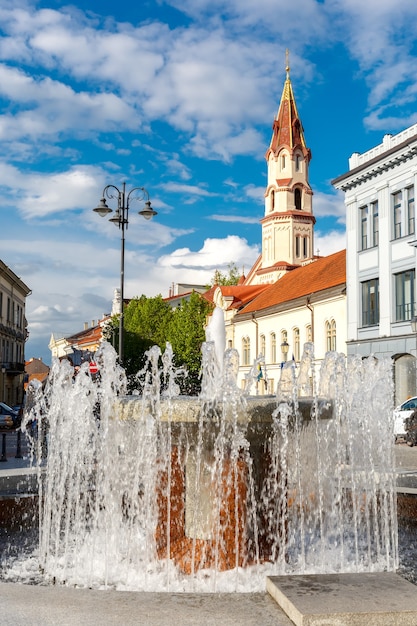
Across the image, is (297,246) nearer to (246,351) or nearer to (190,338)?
(246,351)

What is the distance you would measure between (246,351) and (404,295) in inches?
914

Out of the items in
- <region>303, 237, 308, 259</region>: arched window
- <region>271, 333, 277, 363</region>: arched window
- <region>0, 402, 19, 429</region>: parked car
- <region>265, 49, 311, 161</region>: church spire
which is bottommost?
<region>0, 402, 19, 429</region>: parked car

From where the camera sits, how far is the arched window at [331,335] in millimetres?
37438

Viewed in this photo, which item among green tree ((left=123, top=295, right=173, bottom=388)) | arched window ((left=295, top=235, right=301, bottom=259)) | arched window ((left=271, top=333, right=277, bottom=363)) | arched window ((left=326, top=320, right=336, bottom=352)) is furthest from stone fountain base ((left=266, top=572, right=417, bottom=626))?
arched window ((left=295, top=235, right=301, bottom=259))

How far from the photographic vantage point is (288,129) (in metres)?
71.9

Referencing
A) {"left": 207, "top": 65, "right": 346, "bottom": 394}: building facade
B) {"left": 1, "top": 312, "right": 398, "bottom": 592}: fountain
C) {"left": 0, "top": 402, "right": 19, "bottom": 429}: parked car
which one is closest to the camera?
{"left": 1, "top": 312, "right": 398, "bottom": 592}: fountain

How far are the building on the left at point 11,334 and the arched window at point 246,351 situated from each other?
1930cm

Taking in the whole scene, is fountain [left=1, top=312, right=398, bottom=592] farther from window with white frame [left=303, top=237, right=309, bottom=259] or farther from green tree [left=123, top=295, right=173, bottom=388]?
window with white frame [left=303, top=237, right=309, bottom=259]

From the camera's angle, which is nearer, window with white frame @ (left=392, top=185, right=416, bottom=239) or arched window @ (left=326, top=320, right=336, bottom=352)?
window with white frame @ (left=392, top=185, right=416, bottom=239)

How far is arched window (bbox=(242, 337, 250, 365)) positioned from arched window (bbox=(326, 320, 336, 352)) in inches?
543

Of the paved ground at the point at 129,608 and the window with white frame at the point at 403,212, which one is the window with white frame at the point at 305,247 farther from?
the paved ground at the point at 129,608

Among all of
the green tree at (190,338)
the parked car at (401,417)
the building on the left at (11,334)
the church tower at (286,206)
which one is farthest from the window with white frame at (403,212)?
the church tower at (286,206)

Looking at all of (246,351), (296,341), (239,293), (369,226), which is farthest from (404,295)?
(239,293)

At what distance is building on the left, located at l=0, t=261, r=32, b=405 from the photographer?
5634 centimetres
